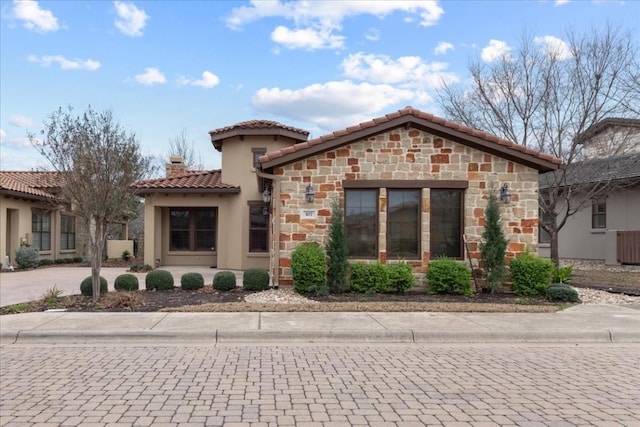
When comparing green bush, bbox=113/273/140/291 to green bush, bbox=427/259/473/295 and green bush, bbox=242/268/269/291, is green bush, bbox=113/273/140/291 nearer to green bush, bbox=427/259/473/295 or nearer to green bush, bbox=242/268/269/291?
green bush, bbox=242/268/269/291

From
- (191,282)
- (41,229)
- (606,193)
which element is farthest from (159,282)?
(606,193)

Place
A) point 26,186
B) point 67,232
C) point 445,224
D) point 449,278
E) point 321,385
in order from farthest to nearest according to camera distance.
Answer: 1. point 67,232
2. point 26,186
3. point 445,224
4. point 449,278
5. point 321,385

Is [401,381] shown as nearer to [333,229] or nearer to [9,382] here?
[9,382]

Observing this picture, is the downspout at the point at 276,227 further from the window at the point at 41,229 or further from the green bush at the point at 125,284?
the window at the point at 41,229

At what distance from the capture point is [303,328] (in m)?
8.20

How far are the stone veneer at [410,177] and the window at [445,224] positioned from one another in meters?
0.24

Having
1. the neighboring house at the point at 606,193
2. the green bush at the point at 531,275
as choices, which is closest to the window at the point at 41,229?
the green bush at the point at 531,275

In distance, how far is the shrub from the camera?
1945 centimetres

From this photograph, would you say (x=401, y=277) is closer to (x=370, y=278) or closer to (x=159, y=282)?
(x=370, y=278)

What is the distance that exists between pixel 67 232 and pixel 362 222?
18.8m

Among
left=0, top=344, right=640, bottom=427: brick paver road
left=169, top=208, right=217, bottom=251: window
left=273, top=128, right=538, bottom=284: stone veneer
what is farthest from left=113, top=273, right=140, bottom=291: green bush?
left=169, top=208, right=217, bottom=251: window

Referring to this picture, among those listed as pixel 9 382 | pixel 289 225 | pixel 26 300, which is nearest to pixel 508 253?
pixel 289 225

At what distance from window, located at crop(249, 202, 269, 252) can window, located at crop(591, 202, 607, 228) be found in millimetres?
15140

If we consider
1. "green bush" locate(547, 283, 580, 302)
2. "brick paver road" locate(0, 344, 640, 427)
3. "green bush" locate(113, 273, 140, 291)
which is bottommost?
"brick paver road" locate(0, 344, 640, 427)
